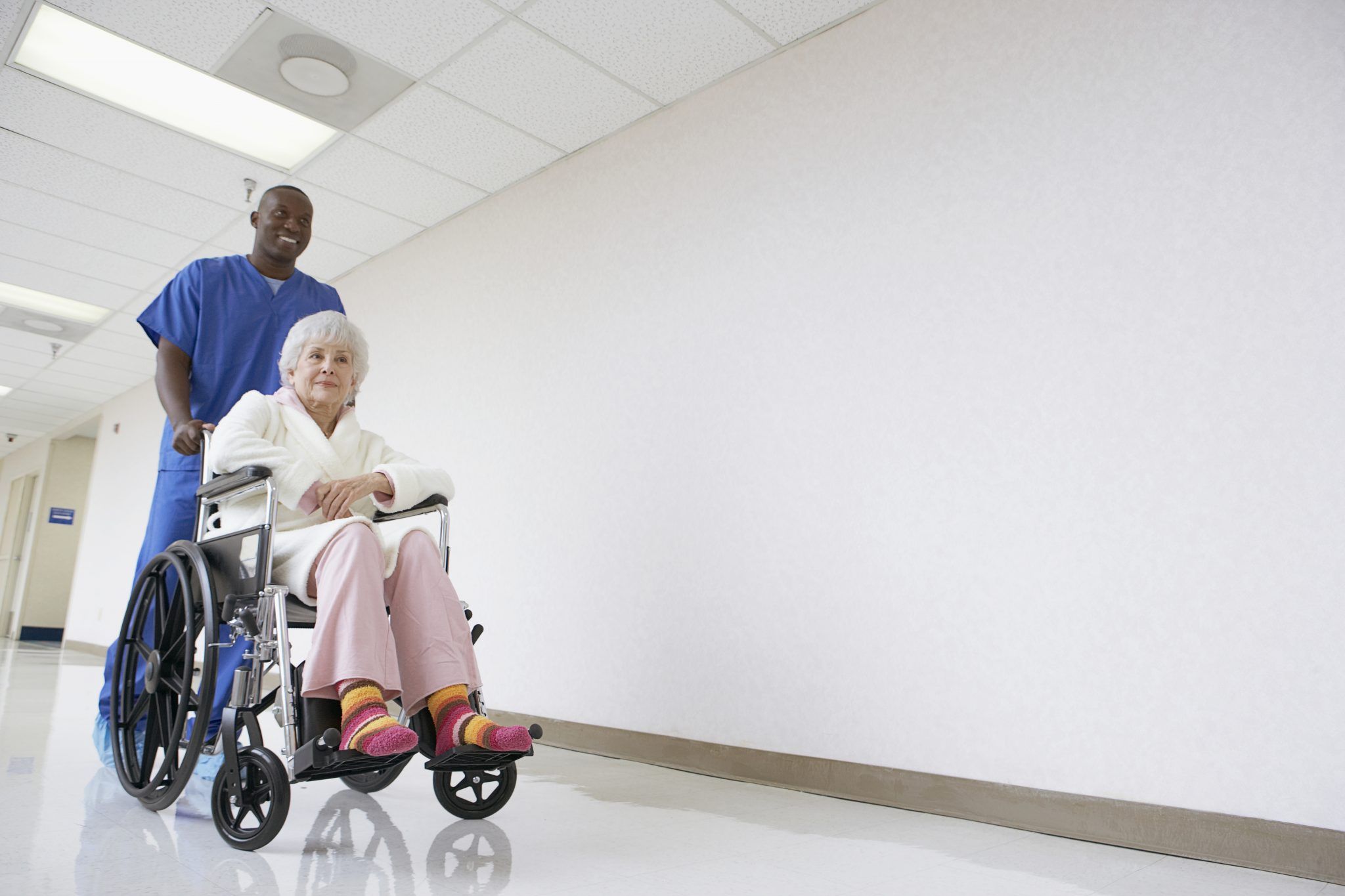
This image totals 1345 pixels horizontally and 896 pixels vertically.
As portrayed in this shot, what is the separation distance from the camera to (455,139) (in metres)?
3.27

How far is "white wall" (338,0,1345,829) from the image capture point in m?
1.62

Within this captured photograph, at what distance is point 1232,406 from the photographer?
167 centimetres

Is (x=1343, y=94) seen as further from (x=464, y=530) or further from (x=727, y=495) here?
(x=464, y=530)

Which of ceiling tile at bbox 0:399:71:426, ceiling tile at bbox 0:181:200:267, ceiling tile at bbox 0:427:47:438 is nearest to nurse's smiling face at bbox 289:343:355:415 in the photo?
ceiling tile at bbox 0:181:200:267

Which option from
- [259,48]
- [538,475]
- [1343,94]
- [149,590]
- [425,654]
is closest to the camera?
[425,654]

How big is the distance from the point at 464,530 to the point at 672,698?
56.4 inches

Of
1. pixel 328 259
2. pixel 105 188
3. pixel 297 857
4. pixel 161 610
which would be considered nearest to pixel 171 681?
pixel 161 610

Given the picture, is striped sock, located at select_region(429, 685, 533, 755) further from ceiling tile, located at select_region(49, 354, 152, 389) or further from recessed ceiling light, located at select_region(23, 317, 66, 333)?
ceiling tile, located at select_region(49, 354, 152, 389)

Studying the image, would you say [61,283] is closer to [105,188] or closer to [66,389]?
[105,188]

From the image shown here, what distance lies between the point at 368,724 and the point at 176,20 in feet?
8.18

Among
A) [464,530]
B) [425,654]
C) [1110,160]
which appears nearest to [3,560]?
[464,530]

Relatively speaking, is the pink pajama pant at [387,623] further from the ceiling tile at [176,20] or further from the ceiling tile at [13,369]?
Answer: the ceiling tile at [13,369]

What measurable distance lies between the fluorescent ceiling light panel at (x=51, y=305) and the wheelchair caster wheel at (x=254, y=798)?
4.96 m

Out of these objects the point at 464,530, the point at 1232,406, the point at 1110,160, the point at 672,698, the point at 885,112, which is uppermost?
the point at 885,112
